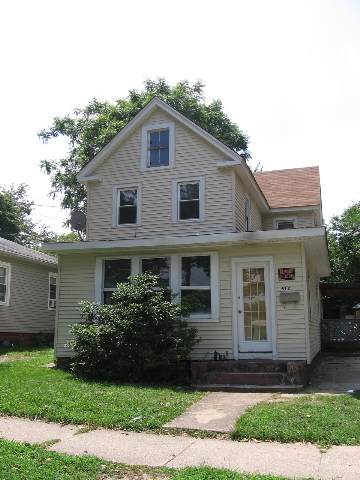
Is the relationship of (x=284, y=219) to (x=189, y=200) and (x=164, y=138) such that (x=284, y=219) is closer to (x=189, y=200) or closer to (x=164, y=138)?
(x=189, y=200)

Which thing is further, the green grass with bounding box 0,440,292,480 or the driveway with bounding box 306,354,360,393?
the driveway with bounding box 306,354,360,393

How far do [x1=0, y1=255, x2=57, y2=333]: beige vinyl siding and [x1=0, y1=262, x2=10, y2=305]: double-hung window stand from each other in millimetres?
196

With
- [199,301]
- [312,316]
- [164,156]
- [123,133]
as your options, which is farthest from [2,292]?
[312,316]

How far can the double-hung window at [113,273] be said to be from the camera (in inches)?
543

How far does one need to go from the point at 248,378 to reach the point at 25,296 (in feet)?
42.2

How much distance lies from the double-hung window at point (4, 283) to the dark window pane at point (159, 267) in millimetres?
8382

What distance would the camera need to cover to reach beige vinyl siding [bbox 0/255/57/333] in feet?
64.8

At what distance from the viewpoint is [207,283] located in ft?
42.5

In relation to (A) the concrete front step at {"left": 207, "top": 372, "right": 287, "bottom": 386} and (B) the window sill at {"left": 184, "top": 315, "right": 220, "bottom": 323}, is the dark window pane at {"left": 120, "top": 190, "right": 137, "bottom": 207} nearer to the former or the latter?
(B) the window sill at {"left": 184, "top": 315, "right": 220, "bottom": 323}

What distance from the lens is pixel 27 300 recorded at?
2105cm

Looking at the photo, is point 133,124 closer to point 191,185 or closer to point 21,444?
point 191,185

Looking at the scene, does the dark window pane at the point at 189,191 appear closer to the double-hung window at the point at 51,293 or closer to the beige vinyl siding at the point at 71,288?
the beige vinyl siding at the point at 71,288

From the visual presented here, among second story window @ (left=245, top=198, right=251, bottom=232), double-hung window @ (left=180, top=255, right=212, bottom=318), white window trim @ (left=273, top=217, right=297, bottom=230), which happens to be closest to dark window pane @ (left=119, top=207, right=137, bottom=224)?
double-hung window @ (left=180, top=255, right=212, bottom=318)

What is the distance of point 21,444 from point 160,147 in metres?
11.1
